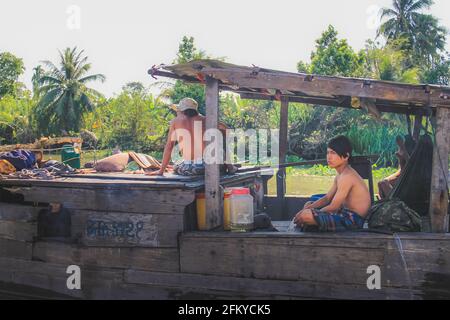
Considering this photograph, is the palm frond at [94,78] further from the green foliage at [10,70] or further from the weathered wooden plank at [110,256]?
the weathered wooden plank at [110,256]

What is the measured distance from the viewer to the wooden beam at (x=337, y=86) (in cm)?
367

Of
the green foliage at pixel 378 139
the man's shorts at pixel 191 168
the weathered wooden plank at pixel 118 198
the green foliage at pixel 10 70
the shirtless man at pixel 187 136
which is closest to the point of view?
the weathered wooden plank at pixel 118 198

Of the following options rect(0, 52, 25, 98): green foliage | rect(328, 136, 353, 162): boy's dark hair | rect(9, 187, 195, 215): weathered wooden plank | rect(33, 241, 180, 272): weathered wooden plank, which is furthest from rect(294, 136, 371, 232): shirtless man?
rect(0, 52, 25, 98): green foliage

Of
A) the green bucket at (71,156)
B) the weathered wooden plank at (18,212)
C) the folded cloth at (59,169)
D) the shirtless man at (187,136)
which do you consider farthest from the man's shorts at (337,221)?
the green bucket at (71,156)

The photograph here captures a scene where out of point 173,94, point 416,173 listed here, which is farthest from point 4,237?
point 173,94

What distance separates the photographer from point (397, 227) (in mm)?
3842

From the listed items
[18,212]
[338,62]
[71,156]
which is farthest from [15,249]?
[338,62]

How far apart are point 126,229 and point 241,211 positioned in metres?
Result: 1.02

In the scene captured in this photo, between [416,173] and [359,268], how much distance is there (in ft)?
4.02

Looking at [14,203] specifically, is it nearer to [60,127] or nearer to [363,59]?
[363,59]

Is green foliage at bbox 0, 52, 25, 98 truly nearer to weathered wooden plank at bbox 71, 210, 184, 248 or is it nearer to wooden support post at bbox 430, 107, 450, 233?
weathered wooden plank at bbox 71, 210, 184, 248

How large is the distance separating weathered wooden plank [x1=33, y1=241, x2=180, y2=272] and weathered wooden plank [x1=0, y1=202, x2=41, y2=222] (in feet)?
0.89

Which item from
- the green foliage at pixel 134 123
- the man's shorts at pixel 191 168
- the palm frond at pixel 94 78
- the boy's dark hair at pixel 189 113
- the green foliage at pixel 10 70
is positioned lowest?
the man's shorts at pixel 191 168

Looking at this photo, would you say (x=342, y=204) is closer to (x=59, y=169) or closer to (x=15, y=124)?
(x=59, y=169)
